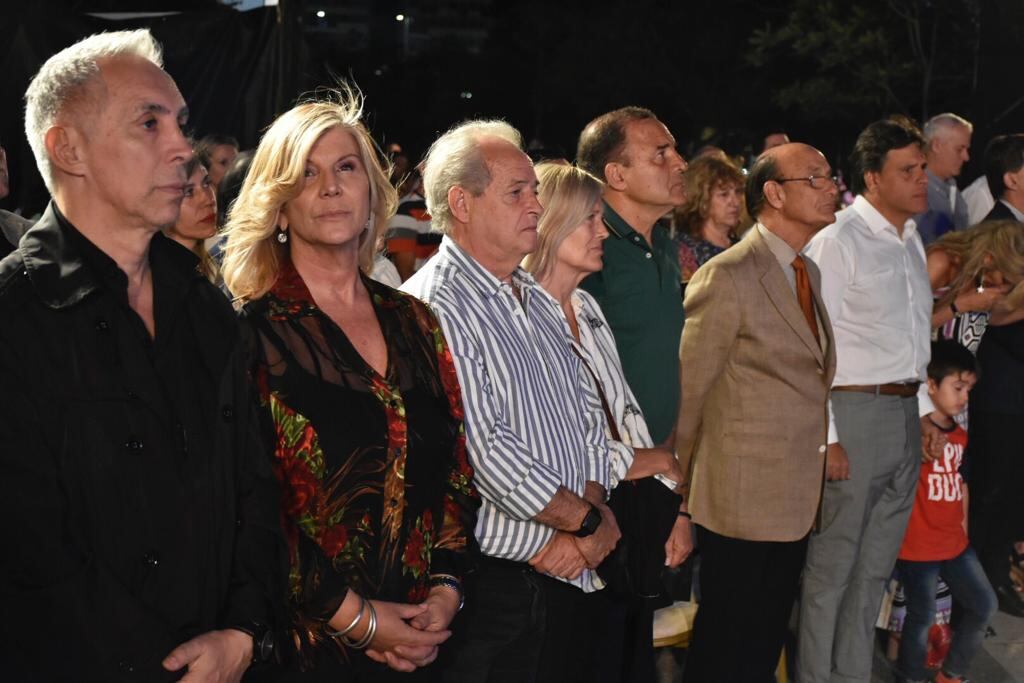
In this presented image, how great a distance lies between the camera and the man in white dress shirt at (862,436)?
538 centimetres

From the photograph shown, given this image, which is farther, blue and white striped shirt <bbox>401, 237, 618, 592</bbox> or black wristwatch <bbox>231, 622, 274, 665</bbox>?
blue and white striped shirt <bbox>401, 237, 618, 592</bbox>

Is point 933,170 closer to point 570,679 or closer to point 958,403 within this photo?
point 958,403

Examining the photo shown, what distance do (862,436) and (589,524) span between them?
2145 millimetres

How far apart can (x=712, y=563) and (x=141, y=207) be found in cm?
320

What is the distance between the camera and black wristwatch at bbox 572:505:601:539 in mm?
3607

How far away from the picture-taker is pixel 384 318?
3176 mm

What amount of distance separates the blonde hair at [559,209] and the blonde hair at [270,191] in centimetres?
114

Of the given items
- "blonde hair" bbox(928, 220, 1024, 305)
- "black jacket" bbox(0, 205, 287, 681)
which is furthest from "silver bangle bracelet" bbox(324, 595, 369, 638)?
"blonde hair" bbox(928, 220, 1024, 305)

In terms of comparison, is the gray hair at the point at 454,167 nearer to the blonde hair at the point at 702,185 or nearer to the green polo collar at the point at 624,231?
the green polo collar at the point at 624,231

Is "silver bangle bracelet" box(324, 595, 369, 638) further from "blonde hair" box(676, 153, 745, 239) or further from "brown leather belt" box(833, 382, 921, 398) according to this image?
"blonde hair" box(676, 153, 745, 239)

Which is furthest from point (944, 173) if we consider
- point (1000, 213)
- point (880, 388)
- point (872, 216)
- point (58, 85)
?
point (58, 85)

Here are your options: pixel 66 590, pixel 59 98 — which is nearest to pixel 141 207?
pixel 59 98

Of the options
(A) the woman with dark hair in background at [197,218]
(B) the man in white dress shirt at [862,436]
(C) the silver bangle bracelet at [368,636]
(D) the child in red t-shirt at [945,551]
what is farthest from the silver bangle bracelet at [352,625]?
(D) the child in red t-shirt at [945,551]

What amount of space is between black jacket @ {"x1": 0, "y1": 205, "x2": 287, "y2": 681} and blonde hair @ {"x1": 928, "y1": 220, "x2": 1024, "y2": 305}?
15.0ft
